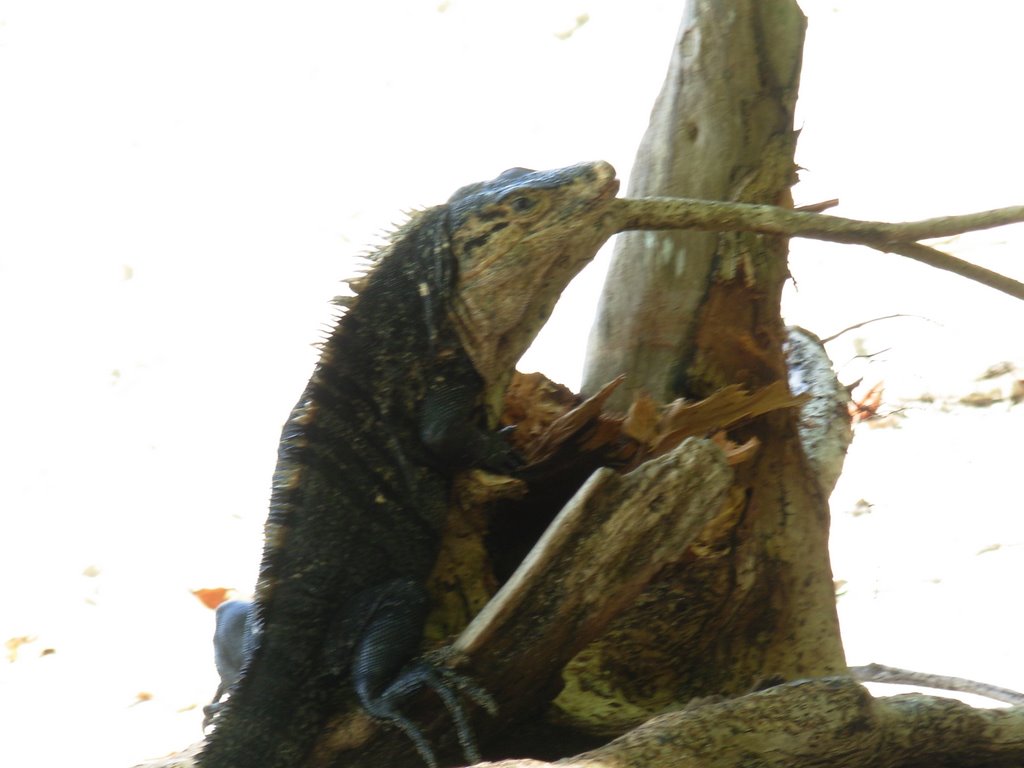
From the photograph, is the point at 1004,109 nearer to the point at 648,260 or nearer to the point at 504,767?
the point at 648,260

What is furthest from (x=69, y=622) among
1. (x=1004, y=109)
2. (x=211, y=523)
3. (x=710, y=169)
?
(x=1004, y=109)

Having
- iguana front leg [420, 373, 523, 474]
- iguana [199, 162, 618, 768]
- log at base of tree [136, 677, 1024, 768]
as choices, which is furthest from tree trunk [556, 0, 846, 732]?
iguana front leg [420, 373, 523, 474]

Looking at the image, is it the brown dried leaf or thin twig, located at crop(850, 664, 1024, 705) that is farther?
the brown dried leaf

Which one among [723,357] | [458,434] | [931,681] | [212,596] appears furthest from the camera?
[212,596]

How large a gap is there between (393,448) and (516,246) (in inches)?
23.2

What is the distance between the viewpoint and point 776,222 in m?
2.56

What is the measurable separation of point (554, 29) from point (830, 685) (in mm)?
9708

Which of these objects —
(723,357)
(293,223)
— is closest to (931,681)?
(723,357)

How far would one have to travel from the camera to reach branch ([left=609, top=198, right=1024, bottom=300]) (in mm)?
2537

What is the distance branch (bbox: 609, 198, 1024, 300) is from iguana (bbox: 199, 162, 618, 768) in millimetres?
136

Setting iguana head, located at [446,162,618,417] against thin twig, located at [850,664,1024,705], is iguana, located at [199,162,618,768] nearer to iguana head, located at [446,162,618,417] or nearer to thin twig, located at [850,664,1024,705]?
iguana head, located at [446,162,618,417]

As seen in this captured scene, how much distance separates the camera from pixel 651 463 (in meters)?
2.31

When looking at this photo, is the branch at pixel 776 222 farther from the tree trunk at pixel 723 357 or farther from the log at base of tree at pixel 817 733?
the log at base of tree at pixel 817 733

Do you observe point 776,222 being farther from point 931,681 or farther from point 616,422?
point 931,681
